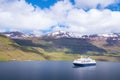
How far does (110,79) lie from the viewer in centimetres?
14725

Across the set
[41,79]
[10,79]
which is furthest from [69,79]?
[10,79]

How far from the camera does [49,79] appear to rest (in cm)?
14112

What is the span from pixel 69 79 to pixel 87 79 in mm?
11911

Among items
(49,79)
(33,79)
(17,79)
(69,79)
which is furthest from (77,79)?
(17,79)

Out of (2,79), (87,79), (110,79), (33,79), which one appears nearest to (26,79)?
Answer: (33,79)

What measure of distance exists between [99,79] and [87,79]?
7.24 meters

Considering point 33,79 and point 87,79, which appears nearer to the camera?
point 33,79

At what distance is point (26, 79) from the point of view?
448 feet

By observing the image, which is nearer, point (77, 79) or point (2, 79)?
point (2, 79)

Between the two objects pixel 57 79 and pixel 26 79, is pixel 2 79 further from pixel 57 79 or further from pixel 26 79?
pixel 57 79

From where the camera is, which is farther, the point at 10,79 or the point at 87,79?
the point at 87,79

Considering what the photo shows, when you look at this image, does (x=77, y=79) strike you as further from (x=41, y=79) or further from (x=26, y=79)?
(x=26, y=79)

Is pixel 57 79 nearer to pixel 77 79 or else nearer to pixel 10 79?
pixel 77 79

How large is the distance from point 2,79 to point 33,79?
57.0ft
